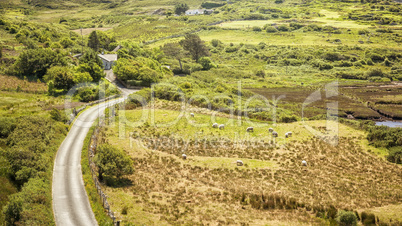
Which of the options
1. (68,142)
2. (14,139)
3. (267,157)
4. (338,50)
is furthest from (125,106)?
(338,50)

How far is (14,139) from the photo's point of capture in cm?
3672

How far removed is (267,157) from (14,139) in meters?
31.8

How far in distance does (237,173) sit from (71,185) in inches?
748

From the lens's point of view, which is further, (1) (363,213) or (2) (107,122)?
(2) (107,122)

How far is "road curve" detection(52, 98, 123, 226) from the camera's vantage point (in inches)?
1081

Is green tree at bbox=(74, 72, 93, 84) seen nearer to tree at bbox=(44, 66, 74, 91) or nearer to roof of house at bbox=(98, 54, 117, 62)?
tree at bbox=(44, 66, 74, 91)

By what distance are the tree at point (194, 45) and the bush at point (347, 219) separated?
8220 centimetres

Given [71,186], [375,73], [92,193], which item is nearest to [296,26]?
[375,73]

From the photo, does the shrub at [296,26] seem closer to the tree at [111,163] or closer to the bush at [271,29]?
the bush at [271,29]

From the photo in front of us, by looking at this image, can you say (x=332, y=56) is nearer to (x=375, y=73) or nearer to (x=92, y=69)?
(x=375, y=73)

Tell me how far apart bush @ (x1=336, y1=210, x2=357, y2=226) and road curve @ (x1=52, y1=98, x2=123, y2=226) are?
22.4 metres

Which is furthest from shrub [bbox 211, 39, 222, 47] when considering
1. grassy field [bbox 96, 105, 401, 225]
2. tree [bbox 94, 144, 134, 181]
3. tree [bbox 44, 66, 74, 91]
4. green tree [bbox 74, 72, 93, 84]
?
tree [bbox 94, 144, 134, 181]

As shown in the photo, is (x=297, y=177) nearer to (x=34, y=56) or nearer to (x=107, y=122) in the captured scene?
(x=107, y=122)

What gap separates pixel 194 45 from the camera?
343ft
